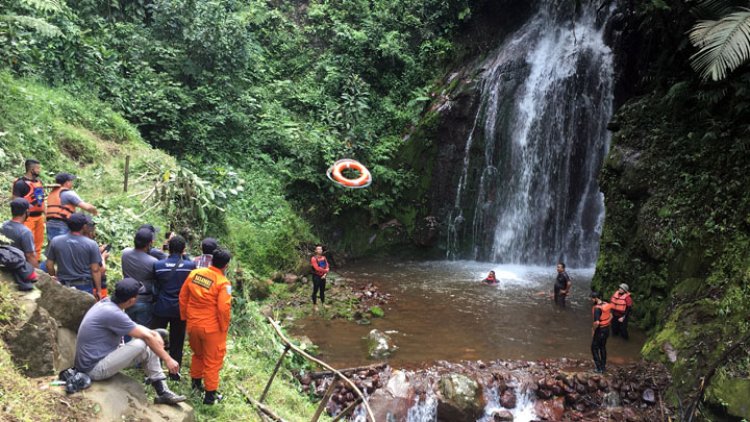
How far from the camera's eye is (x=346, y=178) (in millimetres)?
17406

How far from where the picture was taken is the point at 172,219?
10.2 meters

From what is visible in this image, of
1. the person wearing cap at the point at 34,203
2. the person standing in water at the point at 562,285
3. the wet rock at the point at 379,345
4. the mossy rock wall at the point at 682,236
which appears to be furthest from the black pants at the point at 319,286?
the mossy rock wall at the point at 682,236

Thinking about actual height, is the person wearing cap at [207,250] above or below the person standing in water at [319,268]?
above

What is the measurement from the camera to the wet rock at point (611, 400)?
8594mm

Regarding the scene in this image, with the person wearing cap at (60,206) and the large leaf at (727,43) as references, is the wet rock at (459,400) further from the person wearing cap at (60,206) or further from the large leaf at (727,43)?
the large leaf at (727,43)

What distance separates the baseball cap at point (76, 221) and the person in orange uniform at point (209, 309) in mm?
1266

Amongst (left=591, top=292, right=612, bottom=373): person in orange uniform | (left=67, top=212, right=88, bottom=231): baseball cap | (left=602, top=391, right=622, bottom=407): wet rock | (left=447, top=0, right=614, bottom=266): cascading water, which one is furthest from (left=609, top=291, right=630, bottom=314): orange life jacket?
(left=67, top=212, right=88, bottom=231): baseball cap

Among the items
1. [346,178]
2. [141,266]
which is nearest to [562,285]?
[346,178]

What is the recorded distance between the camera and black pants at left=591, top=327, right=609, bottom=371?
9.03 metres

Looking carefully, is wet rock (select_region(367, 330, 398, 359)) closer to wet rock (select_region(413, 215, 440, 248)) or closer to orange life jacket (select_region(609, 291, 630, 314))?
orange life jacket (select_region(609, 291, 630, 314))

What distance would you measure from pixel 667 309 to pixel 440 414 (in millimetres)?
5207

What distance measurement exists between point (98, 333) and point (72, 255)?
1.44 meters

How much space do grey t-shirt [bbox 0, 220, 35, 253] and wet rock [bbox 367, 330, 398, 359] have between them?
621cm

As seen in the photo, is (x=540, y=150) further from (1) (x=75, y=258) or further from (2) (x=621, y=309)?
(1) (x=75, y=258)
